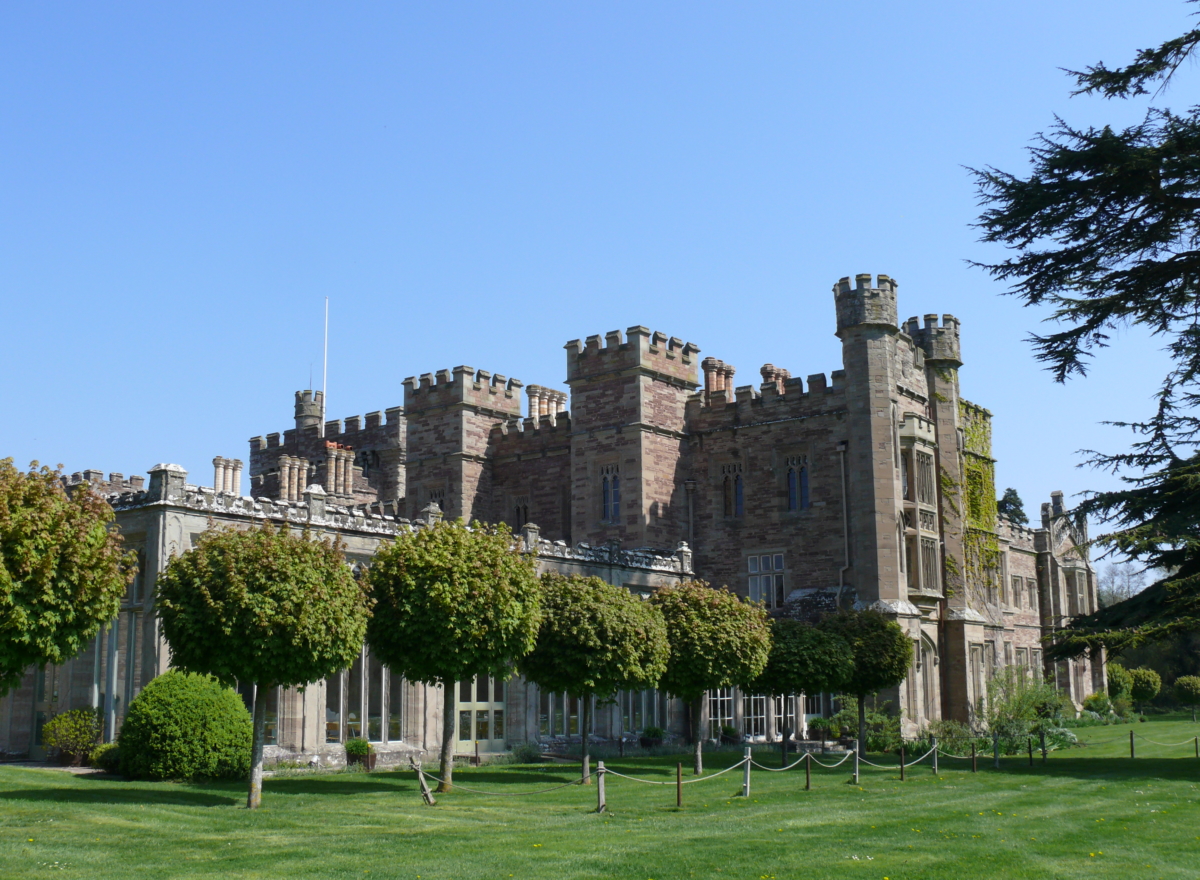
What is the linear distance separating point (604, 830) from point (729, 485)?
75.7 feet

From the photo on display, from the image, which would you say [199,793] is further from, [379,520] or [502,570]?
[379,520]

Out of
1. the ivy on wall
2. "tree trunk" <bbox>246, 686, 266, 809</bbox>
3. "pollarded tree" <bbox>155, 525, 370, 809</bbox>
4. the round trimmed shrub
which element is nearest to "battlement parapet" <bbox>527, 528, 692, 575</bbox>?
the ivy on wall

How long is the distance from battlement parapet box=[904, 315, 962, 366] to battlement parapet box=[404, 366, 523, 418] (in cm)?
1416

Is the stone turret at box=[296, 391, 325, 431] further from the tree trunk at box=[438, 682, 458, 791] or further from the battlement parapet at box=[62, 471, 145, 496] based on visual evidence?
the tree trunk at box=[438, 682, 458, 791]

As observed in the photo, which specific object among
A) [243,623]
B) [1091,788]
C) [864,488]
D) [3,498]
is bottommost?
[1091,788]

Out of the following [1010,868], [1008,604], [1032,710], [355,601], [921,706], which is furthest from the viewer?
[1008,604]

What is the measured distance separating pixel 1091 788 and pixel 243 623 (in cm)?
1627

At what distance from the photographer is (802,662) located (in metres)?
28.9

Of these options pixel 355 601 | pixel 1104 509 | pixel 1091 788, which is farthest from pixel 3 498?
pixel 1104 509

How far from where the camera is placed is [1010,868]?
14312 mm

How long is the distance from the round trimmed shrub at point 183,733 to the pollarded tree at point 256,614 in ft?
6.14

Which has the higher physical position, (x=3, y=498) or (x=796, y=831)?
(x=3, y=498)

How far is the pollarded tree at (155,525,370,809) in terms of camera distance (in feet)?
62.8

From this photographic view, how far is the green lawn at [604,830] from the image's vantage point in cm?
1377
